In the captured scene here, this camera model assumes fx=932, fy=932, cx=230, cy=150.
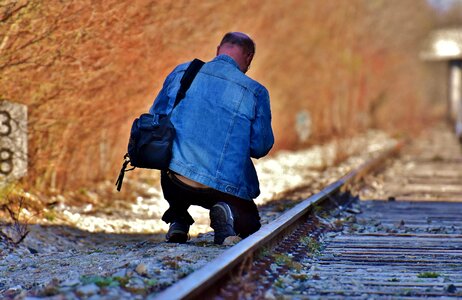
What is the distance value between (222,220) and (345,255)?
0.84m

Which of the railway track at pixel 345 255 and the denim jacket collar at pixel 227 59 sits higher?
the denim jacket collar at pixel 227 59

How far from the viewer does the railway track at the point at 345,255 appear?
454 centimetres

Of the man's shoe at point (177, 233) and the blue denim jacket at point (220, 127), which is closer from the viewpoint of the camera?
the blue denim jacket at point (220, 127)

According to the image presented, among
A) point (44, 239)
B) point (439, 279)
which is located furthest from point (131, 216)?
point (439, 279)

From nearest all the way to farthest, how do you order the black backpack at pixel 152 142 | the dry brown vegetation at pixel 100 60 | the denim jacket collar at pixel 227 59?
the black backpack at pixel 152 142 → the denim jacket collar at pixel 227 59 → the dry brown vegetation at pixel 100 60

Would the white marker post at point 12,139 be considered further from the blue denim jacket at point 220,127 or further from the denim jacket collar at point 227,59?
the denim jacket collar at point 227,59

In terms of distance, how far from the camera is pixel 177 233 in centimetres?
646

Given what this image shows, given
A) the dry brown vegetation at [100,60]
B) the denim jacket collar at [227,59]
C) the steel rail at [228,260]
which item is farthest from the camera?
the dry brown vegetation at [100,60]

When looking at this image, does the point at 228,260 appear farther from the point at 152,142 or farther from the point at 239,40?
the point at 239,40

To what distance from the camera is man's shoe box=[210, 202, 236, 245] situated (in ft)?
19.8

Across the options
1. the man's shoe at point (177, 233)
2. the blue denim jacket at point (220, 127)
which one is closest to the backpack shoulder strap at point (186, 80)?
the blue denim jacket at point (220, 127)

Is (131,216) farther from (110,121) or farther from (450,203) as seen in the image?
(450,203)

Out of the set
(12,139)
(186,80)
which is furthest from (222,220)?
(12,139)

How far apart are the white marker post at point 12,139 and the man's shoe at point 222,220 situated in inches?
123
